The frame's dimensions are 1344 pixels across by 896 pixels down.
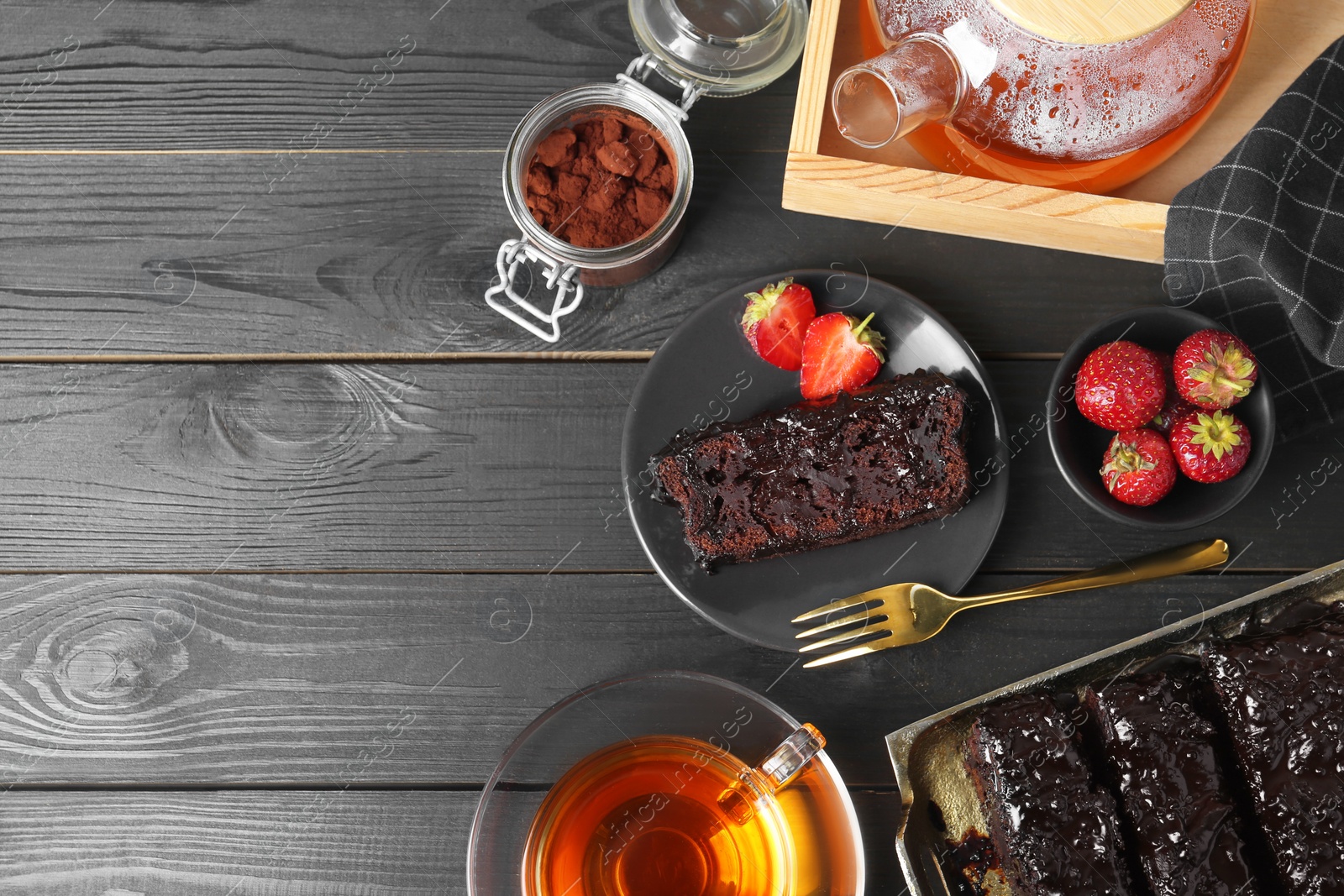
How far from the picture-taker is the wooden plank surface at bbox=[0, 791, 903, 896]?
1.43 metres

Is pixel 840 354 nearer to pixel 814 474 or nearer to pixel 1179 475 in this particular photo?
pixel 814 474

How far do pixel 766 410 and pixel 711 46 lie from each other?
1.91 feet

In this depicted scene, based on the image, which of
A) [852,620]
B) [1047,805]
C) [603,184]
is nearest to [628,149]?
[603,184]

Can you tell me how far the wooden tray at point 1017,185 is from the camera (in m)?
1.21

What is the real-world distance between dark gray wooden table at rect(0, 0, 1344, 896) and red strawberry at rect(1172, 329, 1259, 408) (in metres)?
0.22

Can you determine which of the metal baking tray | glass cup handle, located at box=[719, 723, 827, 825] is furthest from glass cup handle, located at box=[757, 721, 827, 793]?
the metal baking tray

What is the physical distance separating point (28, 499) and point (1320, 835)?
2061 millimetres

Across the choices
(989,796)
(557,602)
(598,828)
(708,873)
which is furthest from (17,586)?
(989,796)

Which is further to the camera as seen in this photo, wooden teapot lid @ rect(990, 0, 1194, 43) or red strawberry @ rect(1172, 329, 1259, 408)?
red strawberry @ rect(1172, 329, 1259, 408)

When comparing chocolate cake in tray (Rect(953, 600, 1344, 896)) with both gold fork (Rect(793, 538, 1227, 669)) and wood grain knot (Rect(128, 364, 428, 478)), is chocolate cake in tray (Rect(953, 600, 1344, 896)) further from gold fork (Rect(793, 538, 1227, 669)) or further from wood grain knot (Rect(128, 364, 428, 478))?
wood grain knot (Rect(128, 364, 428, 478))

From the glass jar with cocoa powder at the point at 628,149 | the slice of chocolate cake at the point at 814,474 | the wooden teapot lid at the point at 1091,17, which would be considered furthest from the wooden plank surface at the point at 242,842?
the wooden teapot lid at the point at 1091,17

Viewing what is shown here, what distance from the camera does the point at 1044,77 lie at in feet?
3.49

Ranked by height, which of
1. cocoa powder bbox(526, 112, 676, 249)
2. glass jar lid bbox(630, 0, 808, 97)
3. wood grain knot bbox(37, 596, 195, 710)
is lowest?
wood grain knot bbox(37, 596, 195, 710)

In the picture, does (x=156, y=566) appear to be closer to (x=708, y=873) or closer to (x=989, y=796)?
(x=708, y=873)
